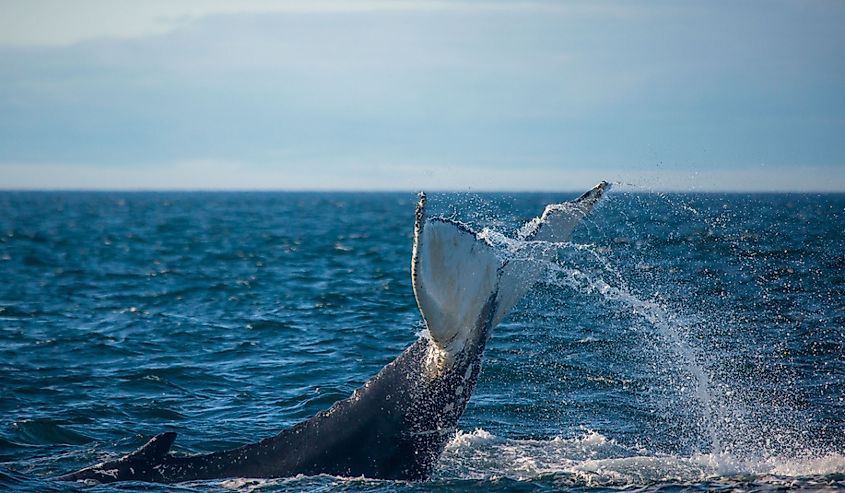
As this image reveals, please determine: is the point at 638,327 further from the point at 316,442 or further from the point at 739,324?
the point at 316,442

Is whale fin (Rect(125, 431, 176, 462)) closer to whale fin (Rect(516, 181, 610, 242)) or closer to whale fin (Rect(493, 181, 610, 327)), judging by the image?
whale fin (Rect(493, 181, 610, 327))

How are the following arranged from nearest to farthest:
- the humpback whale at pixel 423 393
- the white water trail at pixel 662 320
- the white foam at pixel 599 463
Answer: the humpback whale at pixel 423 393, the white water trail at pixel 662 320, the white foam at pixel 599 463

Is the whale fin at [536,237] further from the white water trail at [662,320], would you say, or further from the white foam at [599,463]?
the white foam at [599,463]

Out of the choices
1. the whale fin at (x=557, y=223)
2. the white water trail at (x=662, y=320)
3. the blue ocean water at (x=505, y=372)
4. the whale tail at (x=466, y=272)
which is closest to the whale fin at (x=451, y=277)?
the whale tail at (x=466, y=272)

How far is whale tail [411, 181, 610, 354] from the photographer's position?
5969mm

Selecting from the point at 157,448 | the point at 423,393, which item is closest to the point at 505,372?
the point at 157,448

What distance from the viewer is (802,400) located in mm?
10766

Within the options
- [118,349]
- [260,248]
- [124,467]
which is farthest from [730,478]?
[260,248]

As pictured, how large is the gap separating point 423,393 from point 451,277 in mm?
898

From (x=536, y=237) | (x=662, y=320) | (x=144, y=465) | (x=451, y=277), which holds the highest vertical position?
(x=536, y=237)

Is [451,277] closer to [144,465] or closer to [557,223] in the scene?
[557,223]

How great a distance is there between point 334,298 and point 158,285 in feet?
19.6

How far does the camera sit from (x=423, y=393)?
6.63 metres

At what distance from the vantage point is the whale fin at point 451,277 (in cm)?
593
